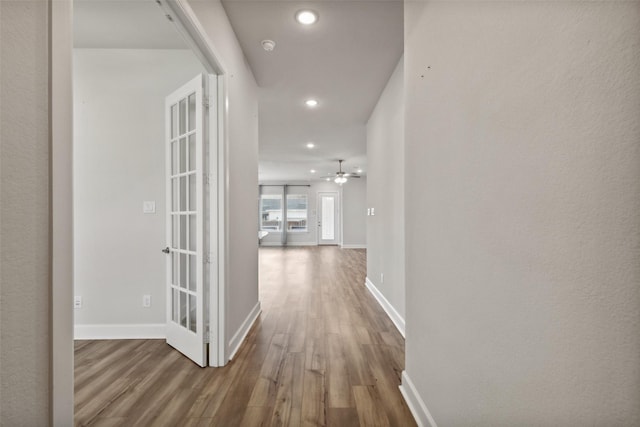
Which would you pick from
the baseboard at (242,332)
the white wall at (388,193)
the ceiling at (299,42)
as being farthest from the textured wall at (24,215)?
the white wall at (388,193)

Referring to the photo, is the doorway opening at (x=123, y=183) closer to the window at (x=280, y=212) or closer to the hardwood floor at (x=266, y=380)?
the hardwood floor at (x=266, y=380)

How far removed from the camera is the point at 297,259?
770cm

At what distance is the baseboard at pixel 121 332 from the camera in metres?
2.64

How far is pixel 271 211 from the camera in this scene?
1152cm

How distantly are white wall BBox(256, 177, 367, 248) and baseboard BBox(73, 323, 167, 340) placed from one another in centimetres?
824

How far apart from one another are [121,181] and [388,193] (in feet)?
9.22

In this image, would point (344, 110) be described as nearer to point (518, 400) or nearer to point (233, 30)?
point (233, 30)

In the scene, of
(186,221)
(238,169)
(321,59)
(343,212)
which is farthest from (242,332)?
(343,212)

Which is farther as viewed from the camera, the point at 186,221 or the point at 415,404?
the point at 186,221

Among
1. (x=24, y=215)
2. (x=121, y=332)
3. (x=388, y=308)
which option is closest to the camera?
(x=24, y=215)

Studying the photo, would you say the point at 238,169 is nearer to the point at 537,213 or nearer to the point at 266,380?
the point at 266,380

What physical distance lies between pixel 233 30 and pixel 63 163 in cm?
211

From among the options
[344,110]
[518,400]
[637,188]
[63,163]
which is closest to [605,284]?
[637,188]

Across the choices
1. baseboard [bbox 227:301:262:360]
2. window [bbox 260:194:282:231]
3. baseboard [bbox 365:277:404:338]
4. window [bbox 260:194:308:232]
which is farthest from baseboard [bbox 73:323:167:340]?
window [bbox 260:194:282:231]
